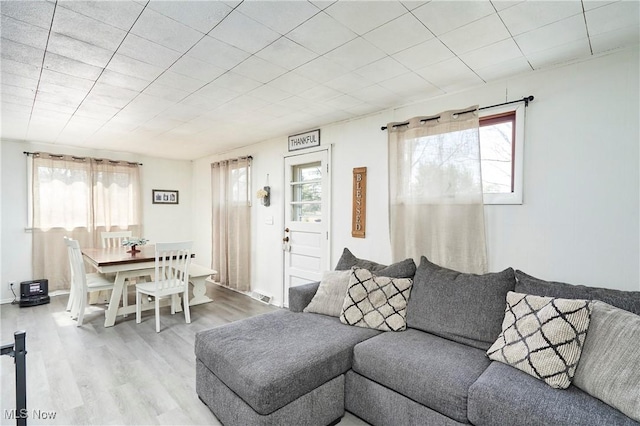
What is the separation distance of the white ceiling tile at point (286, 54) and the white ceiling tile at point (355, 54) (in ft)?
0.51

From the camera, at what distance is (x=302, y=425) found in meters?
1.83

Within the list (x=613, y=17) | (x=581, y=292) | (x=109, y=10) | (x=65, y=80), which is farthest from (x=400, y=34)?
(x=65, y=80)

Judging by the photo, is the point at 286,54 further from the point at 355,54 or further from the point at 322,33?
the point at 355,54

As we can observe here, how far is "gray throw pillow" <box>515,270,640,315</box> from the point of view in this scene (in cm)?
172

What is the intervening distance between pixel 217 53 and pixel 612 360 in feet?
9.05

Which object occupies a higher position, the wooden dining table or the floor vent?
the wooden dining table

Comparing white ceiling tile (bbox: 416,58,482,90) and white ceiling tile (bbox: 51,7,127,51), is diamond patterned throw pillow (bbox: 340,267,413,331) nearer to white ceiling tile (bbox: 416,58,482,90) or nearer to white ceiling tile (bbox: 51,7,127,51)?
white ceiling tile (bbox: 416,58,482,90)

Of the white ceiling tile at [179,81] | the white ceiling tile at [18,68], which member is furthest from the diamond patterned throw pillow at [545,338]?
the white ceiling tile at [18,68]

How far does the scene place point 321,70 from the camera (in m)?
2.38

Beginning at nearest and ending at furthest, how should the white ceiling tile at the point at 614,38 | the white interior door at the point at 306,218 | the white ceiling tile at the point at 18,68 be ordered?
the white ceiling tile at the point at 614,38 < the white ceiling tile at the point at 18,68 < the white interior door at the point at 306,218

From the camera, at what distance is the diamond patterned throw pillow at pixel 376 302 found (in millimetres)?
2408

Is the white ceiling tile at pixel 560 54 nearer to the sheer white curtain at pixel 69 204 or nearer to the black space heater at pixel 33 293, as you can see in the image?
the sheer white curtain at pixel 69 204

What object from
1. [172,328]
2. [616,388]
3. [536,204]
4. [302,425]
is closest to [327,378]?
[302,425]

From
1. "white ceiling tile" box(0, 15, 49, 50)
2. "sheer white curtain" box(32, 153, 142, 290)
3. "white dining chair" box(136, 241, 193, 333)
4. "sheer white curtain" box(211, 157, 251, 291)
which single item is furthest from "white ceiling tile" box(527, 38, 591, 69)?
"sheer white curtain" box(32, 153, 142, 290)
